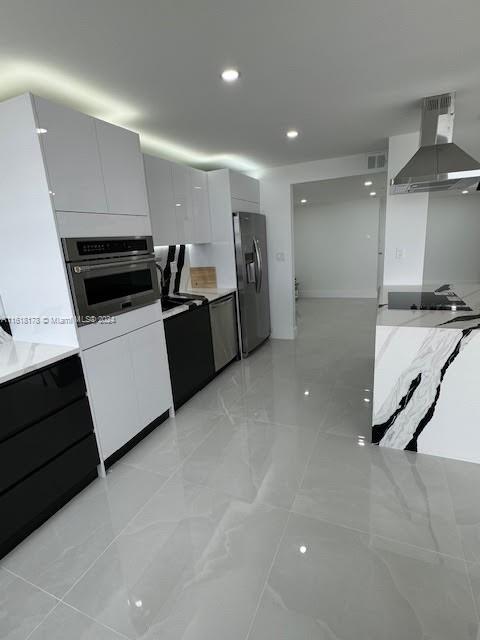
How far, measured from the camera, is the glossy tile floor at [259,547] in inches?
51.6

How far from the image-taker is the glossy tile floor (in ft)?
4.30

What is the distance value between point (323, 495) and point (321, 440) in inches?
21.5

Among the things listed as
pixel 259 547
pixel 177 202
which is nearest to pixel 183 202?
pixel 177 202

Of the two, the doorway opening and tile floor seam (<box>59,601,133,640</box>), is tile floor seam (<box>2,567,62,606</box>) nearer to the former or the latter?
tile floor seam (<box>59,601,133,640</box>)

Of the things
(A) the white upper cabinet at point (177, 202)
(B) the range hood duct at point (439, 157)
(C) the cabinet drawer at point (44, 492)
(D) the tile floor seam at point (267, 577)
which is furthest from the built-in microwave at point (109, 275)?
(B) the range hood duct at point (439, 157)

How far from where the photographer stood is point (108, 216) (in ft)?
7.13

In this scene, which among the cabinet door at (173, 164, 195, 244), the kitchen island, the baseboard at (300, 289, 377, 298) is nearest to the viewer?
the kitchen island

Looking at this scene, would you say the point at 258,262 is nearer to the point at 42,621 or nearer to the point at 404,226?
the point at 404,226

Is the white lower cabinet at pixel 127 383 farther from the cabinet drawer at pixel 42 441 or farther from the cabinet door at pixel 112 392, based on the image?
the cabinet drawer at pixel 42 441

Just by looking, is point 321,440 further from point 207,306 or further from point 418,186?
point 418,186

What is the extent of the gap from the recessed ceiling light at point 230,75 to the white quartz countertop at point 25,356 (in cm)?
181

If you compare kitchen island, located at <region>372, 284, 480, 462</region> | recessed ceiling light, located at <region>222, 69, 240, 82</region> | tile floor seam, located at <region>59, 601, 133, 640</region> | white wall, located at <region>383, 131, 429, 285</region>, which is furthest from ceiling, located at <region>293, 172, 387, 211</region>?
tile floor seam, located at <region>59, 601, 133, 640</region>

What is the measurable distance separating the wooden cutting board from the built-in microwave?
4.82ft

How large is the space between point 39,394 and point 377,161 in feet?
13.4
